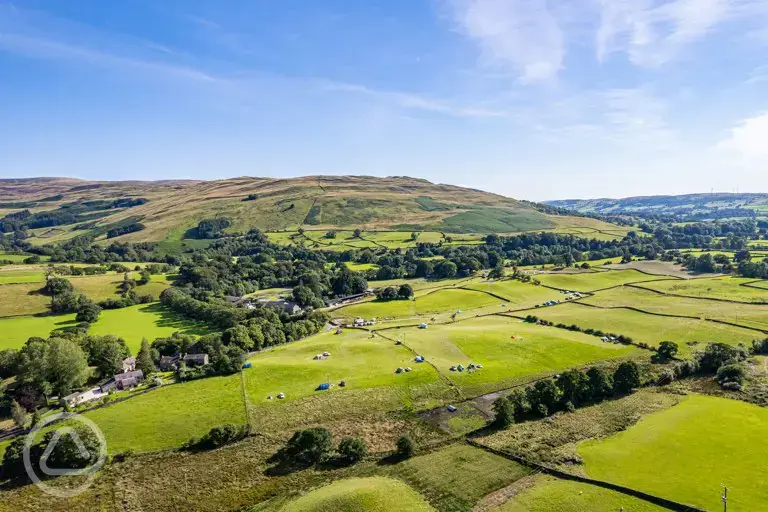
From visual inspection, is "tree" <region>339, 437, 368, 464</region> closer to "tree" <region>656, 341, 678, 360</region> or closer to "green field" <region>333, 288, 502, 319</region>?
"tree" <region>656, 341, 678, 360</region>

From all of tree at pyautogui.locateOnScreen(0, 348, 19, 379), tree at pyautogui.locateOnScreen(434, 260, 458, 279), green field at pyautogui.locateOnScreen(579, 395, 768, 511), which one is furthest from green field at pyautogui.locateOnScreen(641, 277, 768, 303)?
tree at pyautogui.locateOnScreen(0, 348, 19, 379)

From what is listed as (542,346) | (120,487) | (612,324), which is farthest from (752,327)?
(120,487)

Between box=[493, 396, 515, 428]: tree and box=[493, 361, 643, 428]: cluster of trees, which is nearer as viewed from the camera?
box=[493, 396, 515, 428]: tree

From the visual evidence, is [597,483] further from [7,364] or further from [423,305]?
[7,364]

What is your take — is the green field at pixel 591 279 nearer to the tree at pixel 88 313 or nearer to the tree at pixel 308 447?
the tree at pixel 308 447

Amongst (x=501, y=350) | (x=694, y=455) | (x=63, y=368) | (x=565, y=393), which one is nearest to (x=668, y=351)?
(x=501, y=350)

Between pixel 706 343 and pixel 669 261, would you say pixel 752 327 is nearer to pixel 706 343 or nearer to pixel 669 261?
pixel 706 343

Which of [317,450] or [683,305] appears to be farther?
[683,305]
